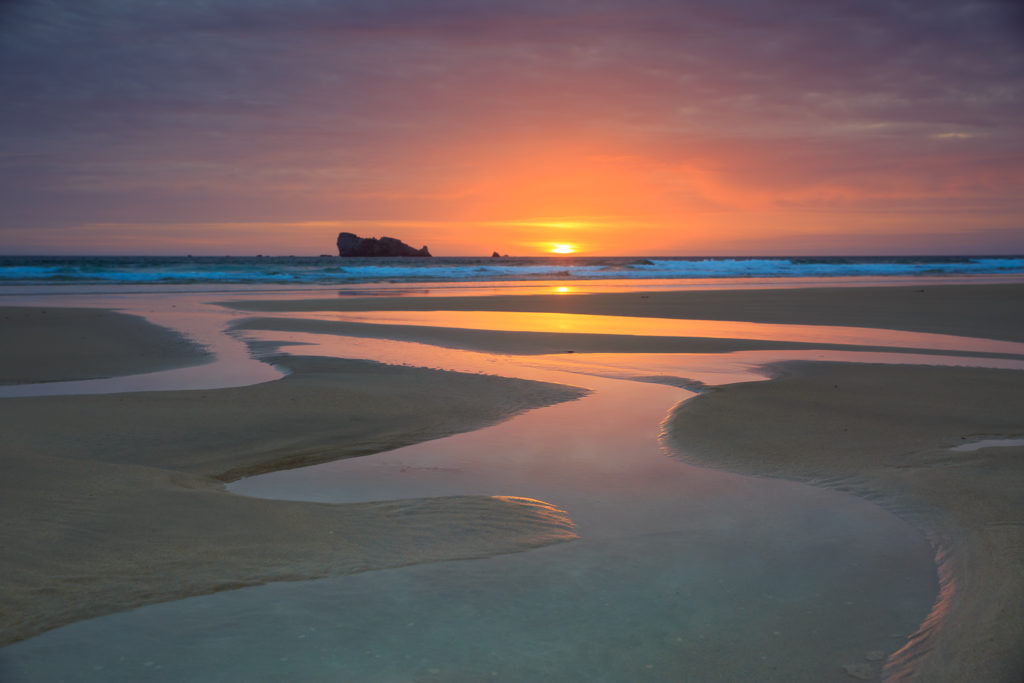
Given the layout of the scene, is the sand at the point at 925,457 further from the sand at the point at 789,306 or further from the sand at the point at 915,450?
the sand at the point at 789,306

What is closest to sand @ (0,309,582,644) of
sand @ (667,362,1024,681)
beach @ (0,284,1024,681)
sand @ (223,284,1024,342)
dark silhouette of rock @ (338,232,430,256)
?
beach @ (0,284,1024,681)

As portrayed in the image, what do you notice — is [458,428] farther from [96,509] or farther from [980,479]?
[980,479]

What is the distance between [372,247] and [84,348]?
114838 mm

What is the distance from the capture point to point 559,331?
46.6 feet

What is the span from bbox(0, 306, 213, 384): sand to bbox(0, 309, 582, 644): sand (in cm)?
248

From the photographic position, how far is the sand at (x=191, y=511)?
324cm

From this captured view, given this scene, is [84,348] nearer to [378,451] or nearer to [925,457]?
[378,451]

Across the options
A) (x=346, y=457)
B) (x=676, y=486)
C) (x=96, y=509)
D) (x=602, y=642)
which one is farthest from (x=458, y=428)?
(x=602, y=642)

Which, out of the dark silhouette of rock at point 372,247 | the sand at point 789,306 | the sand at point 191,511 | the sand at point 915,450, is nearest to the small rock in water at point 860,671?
the sand at point 915,450

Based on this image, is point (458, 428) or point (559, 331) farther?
point (559, 331)

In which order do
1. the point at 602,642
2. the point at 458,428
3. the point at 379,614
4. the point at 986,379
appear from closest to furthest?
the point at 602,642
the point at 379,614
the point at 458,428
the point at 986,379

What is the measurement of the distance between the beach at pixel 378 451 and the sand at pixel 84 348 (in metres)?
0.09

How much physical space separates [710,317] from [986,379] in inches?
358

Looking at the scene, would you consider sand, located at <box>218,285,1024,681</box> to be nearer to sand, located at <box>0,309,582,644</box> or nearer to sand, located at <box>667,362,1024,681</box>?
sand, located at <box>667,362,1024,681</box>
